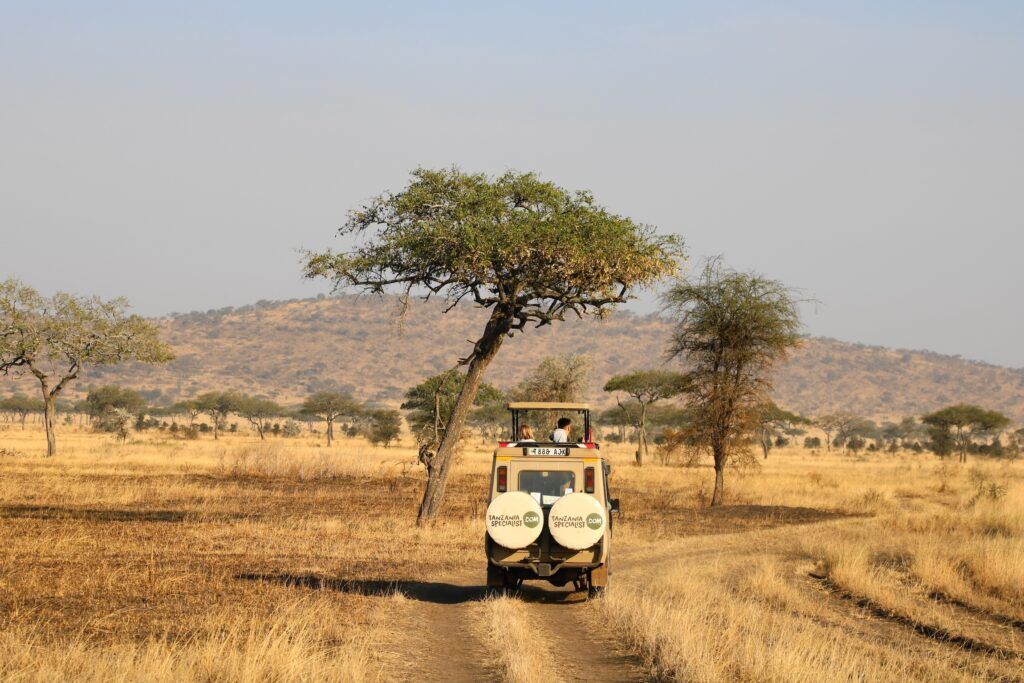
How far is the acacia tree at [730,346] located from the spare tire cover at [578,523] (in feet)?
67.7

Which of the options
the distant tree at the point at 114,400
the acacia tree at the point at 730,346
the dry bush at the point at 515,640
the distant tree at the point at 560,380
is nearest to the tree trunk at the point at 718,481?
the acacia tree at the point at 730,346

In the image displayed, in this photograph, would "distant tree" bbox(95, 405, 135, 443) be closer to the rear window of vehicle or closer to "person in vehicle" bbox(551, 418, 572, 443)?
"person in vehicle" bbox(551, 418, 572, 443)

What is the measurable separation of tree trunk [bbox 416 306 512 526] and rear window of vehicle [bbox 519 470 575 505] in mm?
9736

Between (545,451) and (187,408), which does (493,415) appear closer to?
(187,408)

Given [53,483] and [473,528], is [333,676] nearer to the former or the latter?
[473,528]

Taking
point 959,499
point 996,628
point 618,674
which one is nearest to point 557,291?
point 996,628

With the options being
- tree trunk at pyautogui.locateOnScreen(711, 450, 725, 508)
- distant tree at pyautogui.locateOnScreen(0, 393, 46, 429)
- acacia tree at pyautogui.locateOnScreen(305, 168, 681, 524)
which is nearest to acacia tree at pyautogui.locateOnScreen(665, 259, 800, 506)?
tree trunk at pyautogui.locateOnScreen(711, 450, 725, 508)

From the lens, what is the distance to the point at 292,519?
26922 millimetres

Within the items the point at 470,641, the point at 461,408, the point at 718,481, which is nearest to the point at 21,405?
the point at 718,481

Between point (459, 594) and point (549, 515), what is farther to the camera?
point (459, 594)

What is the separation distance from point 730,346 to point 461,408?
40.6ft

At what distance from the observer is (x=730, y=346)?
115 ft

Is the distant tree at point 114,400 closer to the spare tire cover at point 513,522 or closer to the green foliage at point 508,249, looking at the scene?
the green foliage at point 508,249

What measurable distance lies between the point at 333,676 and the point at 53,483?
94.6 feet
